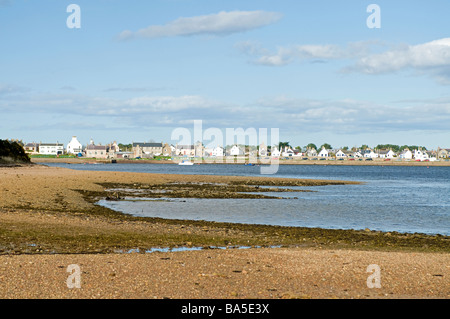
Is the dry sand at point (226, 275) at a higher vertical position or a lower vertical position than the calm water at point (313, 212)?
higher

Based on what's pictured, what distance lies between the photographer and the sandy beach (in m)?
13.5

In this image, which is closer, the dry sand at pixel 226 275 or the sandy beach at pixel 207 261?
the dry sand at pixel 226 275

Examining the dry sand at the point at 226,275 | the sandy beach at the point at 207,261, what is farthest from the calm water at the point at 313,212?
the dry sand at the point at 226,275

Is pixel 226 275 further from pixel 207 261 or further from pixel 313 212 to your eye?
pixel 313 212

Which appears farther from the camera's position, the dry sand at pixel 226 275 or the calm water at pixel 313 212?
the calm water at pixel 313 212

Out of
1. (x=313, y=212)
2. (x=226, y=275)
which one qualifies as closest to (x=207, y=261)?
(x=226, y=275)

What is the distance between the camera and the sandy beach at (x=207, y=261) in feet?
44.2

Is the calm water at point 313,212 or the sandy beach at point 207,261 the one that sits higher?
the sandy beach at point 207,261

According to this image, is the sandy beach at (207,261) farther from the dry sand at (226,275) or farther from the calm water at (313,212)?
the calm water at (313,212)

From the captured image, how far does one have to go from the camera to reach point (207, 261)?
17453 millimetres

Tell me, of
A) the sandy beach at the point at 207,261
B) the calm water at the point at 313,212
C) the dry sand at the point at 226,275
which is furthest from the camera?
the calm water at the point at 313,212

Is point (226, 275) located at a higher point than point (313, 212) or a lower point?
higher

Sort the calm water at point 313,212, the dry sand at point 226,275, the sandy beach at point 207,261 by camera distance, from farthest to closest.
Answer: the calm water at point 313,212, the sandy beach at point 207,261, the dry sand at point 226,275
